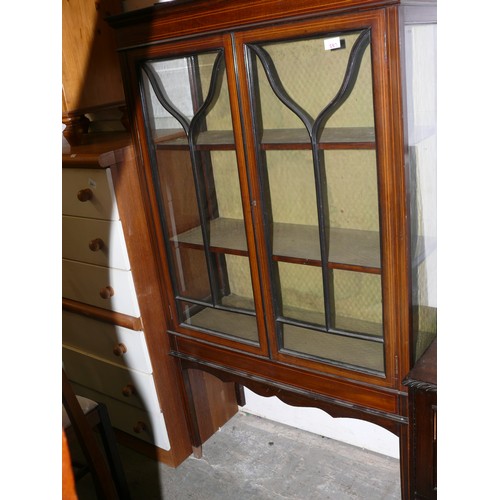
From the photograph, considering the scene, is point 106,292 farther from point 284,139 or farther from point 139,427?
point 284,139

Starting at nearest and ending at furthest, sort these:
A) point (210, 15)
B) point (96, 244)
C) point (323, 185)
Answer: point (210, 15), point (323, 185), point (96, 244)

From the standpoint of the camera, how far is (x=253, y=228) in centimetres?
159

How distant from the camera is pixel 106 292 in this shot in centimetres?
185

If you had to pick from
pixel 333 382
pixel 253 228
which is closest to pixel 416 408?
pixel 333 382

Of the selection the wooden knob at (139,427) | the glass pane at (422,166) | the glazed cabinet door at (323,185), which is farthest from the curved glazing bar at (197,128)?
the wooden knob at (139,427)

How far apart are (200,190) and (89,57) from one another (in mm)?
696

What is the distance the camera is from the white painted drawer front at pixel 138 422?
208cm

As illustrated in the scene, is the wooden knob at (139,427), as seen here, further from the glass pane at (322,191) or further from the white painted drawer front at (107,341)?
the glass pane at (322,191)

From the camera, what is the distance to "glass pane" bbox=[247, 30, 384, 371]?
1348 mm

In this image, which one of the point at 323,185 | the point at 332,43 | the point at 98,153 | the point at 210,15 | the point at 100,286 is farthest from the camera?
the point at 100,286

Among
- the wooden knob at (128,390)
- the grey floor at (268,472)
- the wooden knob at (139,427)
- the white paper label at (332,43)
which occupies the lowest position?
the grey floor at (268,472)

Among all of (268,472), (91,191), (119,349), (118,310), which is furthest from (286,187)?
(268,472)
